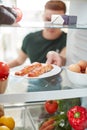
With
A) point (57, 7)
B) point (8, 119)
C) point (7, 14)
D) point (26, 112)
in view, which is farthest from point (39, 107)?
point (57, 7)

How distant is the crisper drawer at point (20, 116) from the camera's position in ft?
3.20

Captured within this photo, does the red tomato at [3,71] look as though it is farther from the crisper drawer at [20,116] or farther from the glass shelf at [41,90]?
the crisper drawer at [20,116]

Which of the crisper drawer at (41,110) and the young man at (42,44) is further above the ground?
the young man at (42,44)

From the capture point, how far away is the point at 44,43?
1.65 metres

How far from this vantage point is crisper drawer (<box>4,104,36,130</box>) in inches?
38.4

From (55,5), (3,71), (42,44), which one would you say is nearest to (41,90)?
(3,71)

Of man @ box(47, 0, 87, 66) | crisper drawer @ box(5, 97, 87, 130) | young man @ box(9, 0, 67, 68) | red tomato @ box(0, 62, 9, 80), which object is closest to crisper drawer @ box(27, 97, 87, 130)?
crisper drawer @ box(5, 97, 87, 130)

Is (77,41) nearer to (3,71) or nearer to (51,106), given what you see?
(51,106)

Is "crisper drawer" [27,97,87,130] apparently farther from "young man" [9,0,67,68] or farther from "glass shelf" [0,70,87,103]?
"young man" [9,0,67,68]

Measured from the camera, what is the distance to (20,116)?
1.02 metres

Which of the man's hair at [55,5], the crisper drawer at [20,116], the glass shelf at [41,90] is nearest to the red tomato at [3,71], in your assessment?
the glass shelf at [41,90]

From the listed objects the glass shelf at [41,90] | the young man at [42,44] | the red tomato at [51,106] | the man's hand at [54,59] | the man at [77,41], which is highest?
the man at [77,41]

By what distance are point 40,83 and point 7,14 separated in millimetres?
246

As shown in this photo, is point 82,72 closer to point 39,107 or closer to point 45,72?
point 45,72
